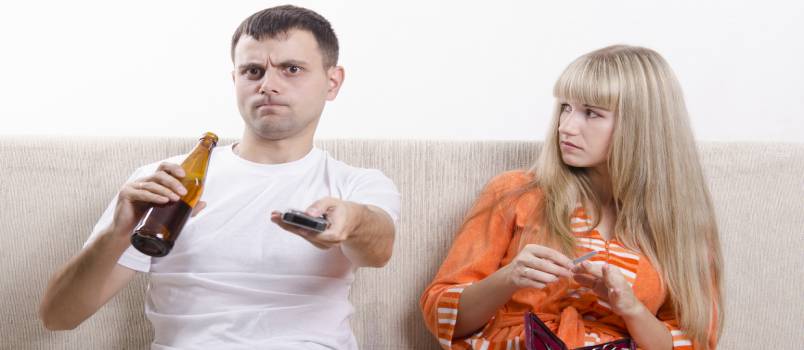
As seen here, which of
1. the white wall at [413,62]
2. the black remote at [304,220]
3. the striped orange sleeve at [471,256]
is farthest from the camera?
the white wall at [413,62]

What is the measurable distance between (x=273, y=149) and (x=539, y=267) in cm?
53

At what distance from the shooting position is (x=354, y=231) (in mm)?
1269

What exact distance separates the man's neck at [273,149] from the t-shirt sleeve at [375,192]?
0.12m

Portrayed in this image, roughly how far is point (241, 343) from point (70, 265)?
314 millimetres

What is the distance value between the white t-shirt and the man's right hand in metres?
0.18

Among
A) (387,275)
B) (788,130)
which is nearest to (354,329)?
(387,275)

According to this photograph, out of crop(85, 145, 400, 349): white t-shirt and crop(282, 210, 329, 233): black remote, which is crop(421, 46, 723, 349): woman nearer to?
crop(85, 145, 400, 349): white t-shirt

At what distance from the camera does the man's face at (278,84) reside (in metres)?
1.44

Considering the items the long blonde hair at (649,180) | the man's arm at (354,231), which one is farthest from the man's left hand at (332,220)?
the long blonde hair at (649,180)

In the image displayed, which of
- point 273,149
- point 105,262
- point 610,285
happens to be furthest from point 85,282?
point 610,285

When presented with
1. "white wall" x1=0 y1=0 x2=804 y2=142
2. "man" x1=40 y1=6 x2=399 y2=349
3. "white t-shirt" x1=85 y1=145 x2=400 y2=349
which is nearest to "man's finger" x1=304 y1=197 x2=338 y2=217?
"man" x1=40 y1=6 x2=399 y2=349

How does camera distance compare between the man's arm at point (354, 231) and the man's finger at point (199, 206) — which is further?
the man's finger at point (199, 206)

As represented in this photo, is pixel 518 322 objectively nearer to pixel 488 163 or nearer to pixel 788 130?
pixel 488 163

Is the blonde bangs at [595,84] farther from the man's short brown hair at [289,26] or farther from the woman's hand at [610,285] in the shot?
Answer: the man's short brown hair at [289,26]
